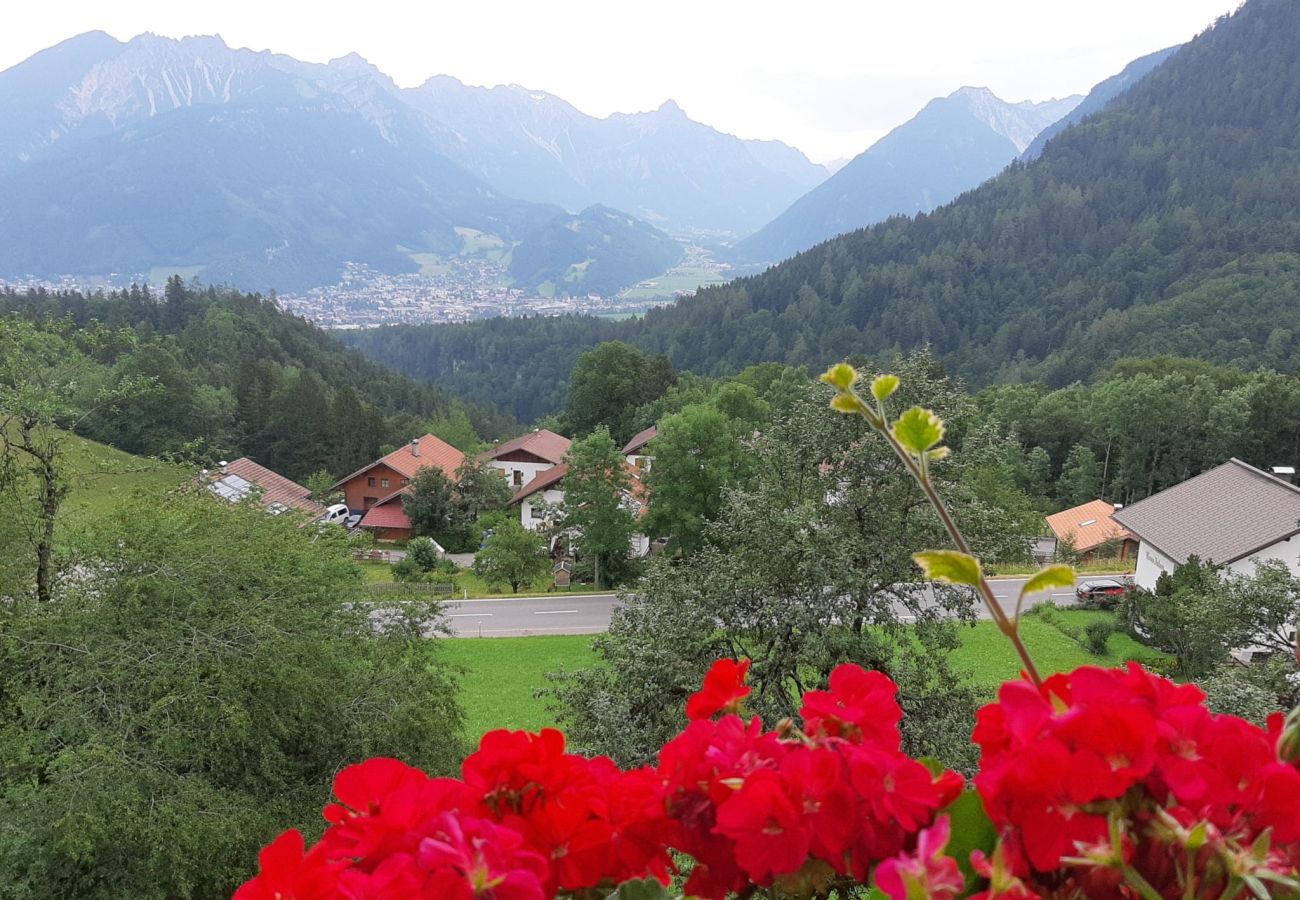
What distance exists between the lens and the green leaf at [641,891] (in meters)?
0.91

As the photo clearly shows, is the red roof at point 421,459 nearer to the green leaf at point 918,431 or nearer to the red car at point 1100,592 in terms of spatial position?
the red car at point 1100,592

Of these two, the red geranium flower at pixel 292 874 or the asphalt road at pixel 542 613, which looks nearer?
the red geranium flower at pixel 292 874

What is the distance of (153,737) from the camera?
843 centimetres

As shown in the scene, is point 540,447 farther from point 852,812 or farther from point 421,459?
point 852,812

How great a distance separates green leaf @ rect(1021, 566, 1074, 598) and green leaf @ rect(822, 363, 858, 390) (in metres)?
0.30

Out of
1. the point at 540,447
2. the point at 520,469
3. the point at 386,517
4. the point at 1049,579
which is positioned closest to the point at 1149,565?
the point at 1049,579

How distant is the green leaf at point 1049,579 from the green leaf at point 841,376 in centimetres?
30

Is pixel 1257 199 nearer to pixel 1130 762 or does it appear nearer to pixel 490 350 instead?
pixel 490 350

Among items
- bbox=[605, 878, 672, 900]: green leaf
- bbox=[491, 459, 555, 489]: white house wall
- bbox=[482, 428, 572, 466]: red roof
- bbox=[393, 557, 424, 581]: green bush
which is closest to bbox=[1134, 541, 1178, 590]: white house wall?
bbox=[393, 557, 424, 581]: green bush

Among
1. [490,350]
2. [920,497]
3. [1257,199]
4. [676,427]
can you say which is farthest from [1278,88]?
[920,497]

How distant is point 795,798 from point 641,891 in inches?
9.7

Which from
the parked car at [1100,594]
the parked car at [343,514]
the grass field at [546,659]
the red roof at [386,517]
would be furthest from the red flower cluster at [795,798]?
the red roof at [386,517]

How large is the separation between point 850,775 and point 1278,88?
6932 inches

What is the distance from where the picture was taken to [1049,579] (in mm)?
929
